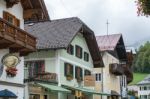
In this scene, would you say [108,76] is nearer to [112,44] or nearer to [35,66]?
[112,44]

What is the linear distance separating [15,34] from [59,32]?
630 inches

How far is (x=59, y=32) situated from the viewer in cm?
3959

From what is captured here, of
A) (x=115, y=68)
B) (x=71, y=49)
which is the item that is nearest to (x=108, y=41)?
(x=115, y=68)

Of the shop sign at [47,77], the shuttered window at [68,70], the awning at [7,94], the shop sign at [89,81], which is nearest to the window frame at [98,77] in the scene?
the shop sign at [89,81]

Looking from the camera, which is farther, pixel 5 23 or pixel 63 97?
pixel 63 97

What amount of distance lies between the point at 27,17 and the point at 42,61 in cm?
979

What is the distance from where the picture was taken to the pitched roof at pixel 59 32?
1471 inches

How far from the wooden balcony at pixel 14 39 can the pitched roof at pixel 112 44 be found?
27.4 meters

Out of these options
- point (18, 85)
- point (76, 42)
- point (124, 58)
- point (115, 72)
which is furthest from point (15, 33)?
point (124, 58)

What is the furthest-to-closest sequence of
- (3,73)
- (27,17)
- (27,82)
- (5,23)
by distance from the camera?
(27,82)
(27,17)
(3,73)
(5,23)

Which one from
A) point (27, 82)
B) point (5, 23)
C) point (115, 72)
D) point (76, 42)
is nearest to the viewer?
point (5, 23)

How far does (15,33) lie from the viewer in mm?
23703

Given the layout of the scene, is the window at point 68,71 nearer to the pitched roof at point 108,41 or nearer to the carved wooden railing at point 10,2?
the pitched roof at point 108,41

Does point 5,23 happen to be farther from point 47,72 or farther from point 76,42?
point 76,42
